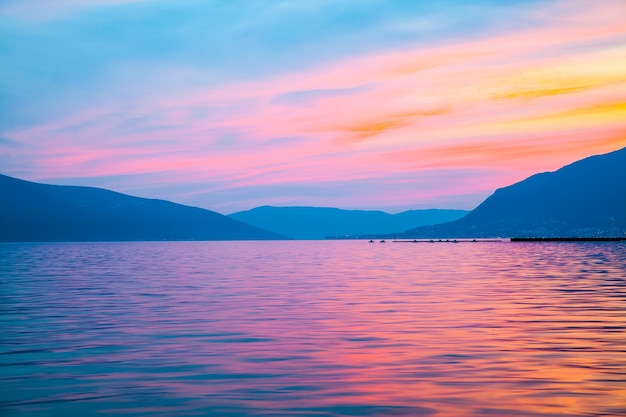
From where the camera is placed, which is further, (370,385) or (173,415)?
(370,385)

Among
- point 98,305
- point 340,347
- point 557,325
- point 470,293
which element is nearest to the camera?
point 340,347

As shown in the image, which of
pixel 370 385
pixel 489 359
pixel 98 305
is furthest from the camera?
pixel 98 305

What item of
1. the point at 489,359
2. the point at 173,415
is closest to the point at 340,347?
the point at 489,359

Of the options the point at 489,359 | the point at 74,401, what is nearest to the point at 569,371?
the point at 489,359

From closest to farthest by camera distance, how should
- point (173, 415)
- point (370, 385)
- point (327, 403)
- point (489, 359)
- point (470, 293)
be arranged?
point (173, 415), point (327, 403), point (370, 385), point (489, 359), point (470, 293)

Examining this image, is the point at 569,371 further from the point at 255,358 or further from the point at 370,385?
the point at 255,358

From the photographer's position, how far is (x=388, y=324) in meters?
35.2

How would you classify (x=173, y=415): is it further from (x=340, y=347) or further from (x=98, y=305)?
(x=98, y=305)

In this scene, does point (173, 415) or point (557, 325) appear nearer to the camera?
point (173, 415)

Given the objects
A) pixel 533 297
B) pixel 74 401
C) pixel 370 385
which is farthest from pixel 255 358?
pixel 533 297

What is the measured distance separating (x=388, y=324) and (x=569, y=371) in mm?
13102

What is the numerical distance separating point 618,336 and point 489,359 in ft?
26.2

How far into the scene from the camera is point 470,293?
173 ft

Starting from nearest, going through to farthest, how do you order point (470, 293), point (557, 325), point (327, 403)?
point (327, 403) < point (557, 325) < point (470, 293)
